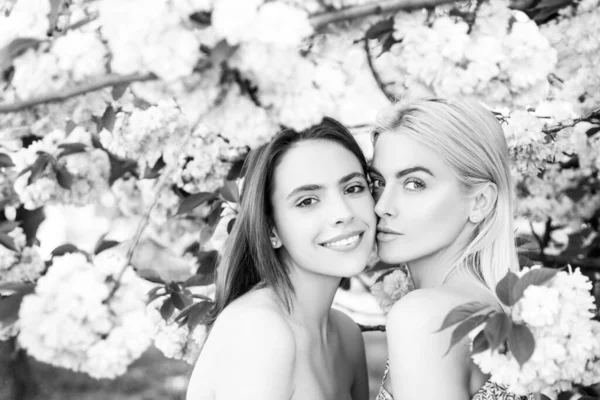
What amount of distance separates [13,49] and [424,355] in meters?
1.22

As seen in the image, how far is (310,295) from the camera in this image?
8.32 ft

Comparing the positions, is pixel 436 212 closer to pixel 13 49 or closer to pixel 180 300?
pixel 180 300

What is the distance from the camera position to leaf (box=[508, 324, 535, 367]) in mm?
1506

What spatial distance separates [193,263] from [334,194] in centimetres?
145

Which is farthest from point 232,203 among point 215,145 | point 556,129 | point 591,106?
point 591,106

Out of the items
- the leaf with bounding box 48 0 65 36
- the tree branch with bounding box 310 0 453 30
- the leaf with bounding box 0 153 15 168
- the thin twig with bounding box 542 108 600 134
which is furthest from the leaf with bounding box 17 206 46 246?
the tree branch with bounding box 310 0 453 30

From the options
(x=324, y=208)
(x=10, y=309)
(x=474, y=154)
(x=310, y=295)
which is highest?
(x=474, y=154)

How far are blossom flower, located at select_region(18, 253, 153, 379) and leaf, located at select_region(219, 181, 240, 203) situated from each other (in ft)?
1.99

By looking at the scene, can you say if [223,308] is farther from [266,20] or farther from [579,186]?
[579,186]

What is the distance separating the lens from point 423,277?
2.41 m

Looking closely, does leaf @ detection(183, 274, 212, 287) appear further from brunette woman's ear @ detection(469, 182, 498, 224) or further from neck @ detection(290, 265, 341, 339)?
brunette woman's ear @ detection(469, 182, 498, 224)

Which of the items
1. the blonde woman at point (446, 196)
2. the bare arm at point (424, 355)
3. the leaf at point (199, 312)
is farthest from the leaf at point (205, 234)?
the bare arm at point (424, 355)

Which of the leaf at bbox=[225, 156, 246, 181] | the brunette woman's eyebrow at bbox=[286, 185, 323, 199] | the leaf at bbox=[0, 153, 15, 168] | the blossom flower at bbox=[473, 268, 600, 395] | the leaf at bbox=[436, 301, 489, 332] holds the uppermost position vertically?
the leaf at bbox=[436, 301, 489, 332]

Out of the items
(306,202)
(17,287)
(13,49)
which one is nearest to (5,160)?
(17,287)
